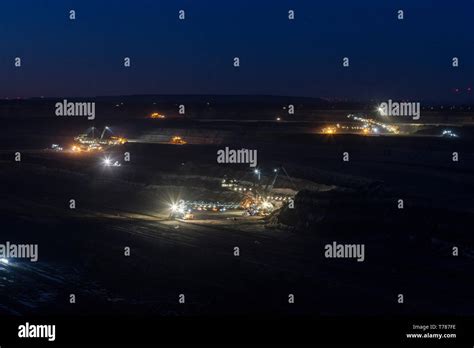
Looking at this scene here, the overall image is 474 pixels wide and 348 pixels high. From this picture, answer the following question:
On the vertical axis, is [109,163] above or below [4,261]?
above

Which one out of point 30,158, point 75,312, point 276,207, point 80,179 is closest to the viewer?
point 75,312

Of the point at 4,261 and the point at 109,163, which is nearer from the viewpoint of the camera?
the point at 4,261

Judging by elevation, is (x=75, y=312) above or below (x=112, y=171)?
below

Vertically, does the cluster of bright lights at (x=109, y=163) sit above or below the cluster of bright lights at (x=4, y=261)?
above

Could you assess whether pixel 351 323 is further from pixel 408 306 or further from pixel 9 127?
pixel 9 127

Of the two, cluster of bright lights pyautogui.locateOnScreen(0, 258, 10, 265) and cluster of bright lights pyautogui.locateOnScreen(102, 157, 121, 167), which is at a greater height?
cluster of bright lights pyautogui.locateOnScreen(102, 157, 121, 167)

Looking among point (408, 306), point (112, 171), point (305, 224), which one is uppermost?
point (112, 171)

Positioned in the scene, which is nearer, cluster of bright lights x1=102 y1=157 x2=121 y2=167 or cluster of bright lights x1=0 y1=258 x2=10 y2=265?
cluster of bright lights x1=0 y1=258 x2=10 y2=265

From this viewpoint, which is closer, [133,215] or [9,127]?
[133,215]

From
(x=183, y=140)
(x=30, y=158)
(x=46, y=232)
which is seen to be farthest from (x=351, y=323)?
(x=183, y=140)

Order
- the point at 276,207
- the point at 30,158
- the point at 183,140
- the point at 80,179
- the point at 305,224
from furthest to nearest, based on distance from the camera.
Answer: the point at 183,140
the point at 30,158
the point at 80,179
the point at 276,207
the point at 305,224

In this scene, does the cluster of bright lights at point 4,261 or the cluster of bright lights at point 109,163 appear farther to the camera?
the cluster of bright lights at point 109,163
